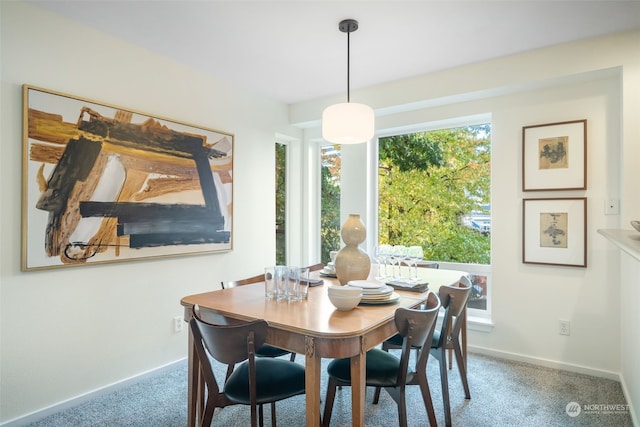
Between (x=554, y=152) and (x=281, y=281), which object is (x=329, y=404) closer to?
(x=281, y=281)

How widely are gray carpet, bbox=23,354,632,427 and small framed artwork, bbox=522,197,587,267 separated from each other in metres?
0.86

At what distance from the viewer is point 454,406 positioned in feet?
7.55

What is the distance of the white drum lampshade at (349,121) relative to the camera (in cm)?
227

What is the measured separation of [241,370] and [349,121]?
4.96 ft

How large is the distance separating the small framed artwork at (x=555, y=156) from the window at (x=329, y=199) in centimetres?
195

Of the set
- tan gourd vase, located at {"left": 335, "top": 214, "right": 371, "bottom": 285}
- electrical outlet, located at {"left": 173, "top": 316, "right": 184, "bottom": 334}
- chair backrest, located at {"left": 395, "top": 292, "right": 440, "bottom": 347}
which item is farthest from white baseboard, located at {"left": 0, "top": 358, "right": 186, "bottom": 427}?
chair backrest, located at {"left": 395, "top": 292, "right": 440, "bottom": 347}

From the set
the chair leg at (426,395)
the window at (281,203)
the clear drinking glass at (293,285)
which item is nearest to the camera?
the chair leg at (426,395)

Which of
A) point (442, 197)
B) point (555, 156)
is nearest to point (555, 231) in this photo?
point (555, 156)

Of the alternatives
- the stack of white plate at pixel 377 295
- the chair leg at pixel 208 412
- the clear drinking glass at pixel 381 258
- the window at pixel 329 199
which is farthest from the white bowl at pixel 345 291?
the window at pixel 329 199

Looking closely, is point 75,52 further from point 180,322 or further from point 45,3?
point 180,322

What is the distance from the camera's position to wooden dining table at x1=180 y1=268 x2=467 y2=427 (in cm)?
142

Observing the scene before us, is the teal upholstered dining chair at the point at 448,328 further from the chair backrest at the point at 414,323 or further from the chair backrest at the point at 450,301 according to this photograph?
the chair backrest at the point at 414,323

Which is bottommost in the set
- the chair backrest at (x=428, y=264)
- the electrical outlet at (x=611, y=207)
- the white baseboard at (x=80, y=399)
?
the white baseboard at (x=80, y=399)

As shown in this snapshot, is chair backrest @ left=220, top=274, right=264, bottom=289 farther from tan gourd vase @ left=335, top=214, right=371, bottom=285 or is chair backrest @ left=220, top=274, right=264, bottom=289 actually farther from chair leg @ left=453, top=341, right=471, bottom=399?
chair leg @ left=453, top=341, right=471, bottom=399
